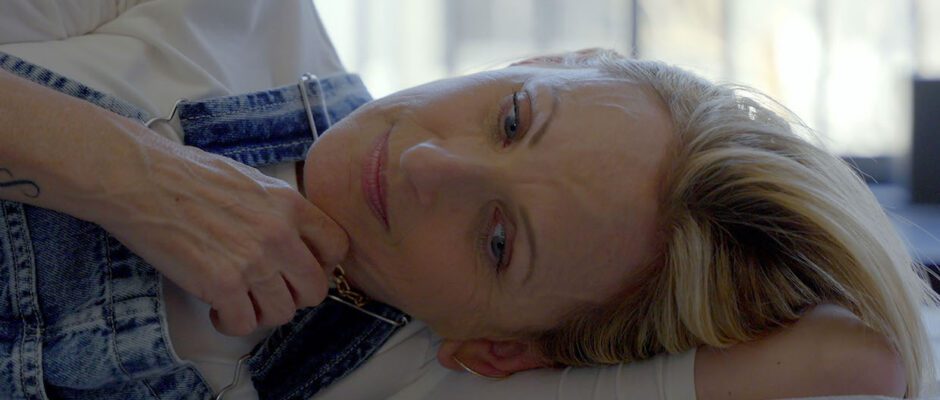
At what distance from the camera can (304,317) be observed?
1.10 meters

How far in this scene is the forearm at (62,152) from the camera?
0.86 metres

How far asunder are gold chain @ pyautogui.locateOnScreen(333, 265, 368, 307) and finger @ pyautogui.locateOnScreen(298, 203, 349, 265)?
0.22 ft

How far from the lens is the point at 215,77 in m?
1.17

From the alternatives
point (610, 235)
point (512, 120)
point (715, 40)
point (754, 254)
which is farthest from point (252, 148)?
point (715, 40)

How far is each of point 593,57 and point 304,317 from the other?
1.55 feet

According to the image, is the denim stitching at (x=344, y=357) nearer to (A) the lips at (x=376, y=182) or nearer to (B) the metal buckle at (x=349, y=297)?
(B) the metal buckle at (x=349, y=297)

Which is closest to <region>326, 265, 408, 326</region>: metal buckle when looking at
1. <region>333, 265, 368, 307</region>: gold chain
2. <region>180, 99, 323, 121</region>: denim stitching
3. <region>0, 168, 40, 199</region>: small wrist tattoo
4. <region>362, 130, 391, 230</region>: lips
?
<region>333, 265, 368, 307</region>: gold chain

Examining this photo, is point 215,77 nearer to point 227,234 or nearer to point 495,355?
point 227,234

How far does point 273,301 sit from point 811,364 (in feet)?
1.75

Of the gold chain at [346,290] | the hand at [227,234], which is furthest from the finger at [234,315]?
the gold chain at [346,290]

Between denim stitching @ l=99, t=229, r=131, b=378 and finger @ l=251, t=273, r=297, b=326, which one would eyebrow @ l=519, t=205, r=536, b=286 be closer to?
finger @ l=251, t=273, r=297, b=326

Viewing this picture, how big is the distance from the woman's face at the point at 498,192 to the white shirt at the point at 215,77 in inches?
3.3

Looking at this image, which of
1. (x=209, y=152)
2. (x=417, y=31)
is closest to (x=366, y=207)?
(x=209, y=152)

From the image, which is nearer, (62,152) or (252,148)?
(62,152)
